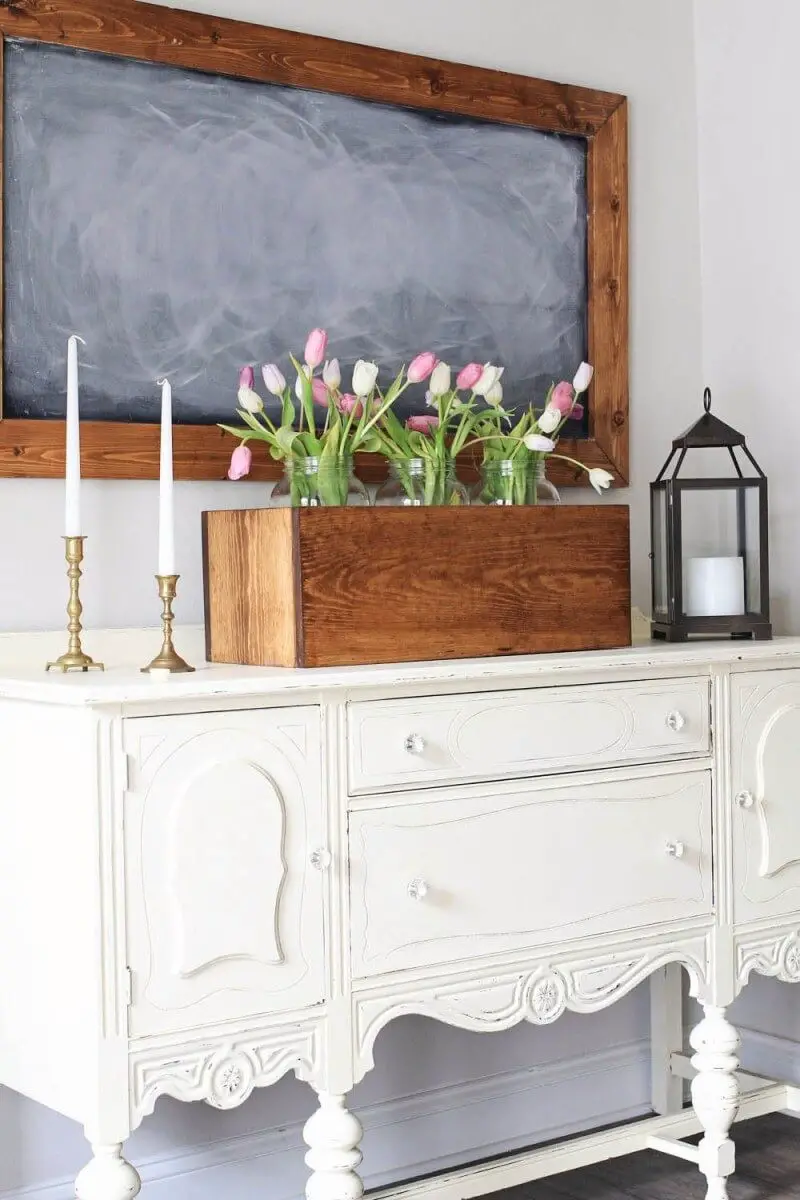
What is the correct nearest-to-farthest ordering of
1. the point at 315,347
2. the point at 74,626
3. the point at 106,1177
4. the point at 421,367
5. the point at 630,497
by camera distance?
the point at 106,1177 < the point at 74,626 < the point at 315,347 < the point at 421,367 < the point at 630,497

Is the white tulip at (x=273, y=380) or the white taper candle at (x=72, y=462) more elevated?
the white tulip at (x=273, y=380)

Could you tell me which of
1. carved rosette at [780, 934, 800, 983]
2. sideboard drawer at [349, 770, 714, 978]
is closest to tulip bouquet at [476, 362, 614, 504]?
sideboard drawer at [349, 770, 714, 978]

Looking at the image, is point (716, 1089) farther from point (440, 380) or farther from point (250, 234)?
point (250, 234)

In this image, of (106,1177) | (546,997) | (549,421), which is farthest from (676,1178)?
(549,421)

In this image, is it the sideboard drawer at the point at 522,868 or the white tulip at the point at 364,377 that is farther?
the white tulip at the point at 364,377

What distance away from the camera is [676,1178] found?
2354 mm

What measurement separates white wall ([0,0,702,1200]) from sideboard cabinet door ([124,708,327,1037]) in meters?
0.48

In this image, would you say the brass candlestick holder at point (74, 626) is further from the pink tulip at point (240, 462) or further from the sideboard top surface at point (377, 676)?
the pink tulip at point (240, 462)

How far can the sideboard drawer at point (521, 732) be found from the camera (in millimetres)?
1752

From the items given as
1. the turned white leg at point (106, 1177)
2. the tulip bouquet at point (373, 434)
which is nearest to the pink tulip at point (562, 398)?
the tulip bouquet at point (373, 434)

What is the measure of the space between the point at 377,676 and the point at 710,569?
0.78m

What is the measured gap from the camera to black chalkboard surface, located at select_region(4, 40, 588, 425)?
1963mm

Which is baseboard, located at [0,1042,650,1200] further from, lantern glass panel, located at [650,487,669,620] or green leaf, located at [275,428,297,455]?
green leaf, located at [275,428,297,455]

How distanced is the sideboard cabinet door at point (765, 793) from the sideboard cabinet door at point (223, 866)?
2.39ft
